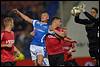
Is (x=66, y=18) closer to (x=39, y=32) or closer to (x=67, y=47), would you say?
(x=67, y=47)

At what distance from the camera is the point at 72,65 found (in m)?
11.0

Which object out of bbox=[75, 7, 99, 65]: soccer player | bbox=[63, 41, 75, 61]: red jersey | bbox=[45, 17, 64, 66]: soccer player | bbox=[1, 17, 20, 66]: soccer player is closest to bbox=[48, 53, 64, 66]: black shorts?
bbox=[45, 17, 64, 66]: soccer player

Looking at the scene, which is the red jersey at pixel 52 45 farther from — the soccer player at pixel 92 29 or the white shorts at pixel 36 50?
the soccer player at pixel 92 29

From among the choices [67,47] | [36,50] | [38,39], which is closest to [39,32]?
[38,39]

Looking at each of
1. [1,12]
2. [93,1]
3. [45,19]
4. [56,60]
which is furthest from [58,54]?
[1,12]

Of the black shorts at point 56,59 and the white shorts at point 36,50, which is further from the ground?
the white shorts at point 36,50

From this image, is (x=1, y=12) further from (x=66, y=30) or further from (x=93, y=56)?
(x=93, y=56)

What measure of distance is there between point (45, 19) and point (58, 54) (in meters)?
0.77

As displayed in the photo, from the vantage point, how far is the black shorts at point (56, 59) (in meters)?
9.96

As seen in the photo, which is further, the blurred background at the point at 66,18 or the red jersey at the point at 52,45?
the blurred background at the point at 66,18

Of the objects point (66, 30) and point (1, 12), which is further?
point (1, 12)

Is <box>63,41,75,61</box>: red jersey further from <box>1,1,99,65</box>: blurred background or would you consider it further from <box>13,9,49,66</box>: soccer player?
<box>13,9,49,66</box>: soccer player

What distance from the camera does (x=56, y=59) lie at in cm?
1002

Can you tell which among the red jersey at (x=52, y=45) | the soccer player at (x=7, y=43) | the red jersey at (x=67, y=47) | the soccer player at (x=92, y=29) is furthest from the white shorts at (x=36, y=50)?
the soccer player at (x=92, y=29)
